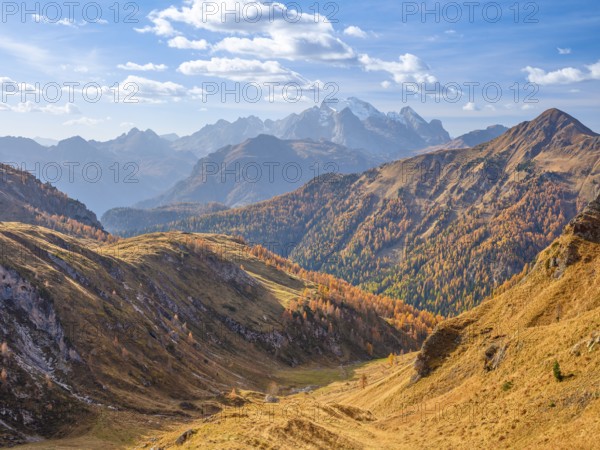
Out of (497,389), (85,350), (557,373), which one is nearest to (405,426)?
(497,389)

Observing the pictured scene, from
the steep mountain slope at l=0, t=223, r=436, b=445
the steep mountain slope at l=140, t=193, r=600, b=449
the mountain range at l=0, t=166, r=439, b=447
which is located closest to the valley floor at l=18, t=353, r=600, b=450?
the steep mountain slope at l=140, t=193, r=600, b=449

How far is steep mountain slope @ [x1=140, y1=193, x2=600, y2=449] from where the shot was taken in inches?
1855

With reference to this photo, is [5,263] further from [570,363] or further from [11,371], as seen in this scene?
[570,363]

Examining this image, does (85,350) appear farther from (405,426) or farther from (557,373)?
(557,373)

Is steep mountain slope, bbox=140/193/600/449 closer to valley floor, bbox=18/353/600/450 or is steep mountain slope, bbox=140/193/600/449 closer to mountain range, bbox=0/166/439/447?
valley floor, bbox=18/353/600/450

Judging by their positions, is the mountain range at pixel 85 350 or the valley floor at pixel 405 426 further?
the mountain range at pixel 85 350

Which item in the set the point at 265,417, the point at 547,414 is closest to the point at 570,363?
the point at 547,414

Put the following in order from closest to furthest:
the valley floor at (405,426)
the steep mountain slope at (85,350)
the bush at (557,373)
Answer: the valley floor at (405,426) < the bush at (557,373) < the steep mountain slope at (85,350)

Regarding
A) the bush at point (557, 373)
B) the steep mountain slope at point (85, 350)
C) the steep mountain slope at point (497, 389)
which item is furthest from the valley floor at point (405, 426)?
the steep mountain slope at point (85, 350)

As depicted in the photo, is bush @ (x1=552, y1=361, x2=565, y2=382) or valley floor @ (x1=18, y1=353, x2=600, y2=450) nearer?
valley floor @ (x1=18, y1=353, x2=600, y2=450)

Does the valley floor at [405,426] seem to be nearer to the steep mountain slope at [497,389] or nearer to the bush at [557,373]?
the steep mountain slope at [497,389]

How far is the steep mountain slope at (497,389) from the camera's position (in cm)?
4712

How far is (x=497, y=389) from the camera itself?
5916 cm

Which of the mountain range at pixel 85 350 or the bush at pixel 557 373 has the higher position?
the bush at pixel 557 373
